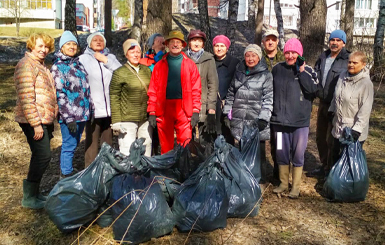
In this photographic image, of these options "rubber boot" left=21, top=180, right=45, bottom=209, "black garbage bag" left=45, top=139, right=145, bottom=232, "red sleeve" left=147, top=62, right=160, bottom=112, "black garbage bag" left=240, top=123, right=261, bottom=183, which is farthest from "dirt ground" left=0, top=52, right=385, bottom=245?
"red sleeve" left=147, top=62, right=160, bottom=112

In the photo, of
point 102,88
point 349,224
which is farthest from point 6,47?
point 349,224

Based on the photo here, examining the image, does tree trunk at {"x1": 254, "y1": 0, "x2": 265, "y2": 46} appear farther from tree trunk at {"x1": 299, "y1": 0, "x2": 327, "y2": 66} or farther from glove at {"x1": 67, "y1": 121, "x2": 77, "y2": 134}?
glove at {"x1": 67, "y1": 121, "x2": 77, "y2": 134}

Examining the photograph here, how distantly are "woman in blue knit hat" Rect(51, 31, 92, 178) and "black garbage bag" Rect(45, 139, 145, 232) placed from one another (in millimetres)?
774

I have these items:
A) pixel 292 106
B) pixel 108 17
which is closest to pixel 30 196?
pixel 292 106

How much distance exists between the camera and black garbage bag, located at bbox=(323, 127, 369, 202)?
11.6ft

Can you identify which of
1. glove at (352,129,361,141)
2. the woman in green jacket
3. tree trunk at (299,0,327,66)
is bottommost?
glove at (352,129,361,141)

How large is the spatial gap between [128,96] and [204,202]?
1503mm

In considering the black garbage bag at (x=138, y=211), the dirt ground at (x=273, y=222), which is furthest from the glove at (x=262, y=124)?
the black garbage bag at (x=138, y=211)

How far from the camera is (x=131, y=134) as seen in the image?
152 inches

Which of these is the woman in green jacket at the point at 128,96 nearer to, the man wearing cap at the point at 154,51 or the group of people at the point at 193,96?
the group of people at the point at 193,96

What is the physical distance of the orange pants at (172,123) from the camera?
151 inches

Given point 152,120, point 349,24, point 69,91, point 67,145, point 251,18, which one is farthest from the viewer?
point 251,18

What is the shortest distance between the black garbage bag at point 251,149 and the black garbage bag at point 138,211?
3.78 ft

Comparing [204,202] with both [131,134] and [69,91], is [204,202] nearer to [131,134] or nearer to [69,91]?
[131,134]
